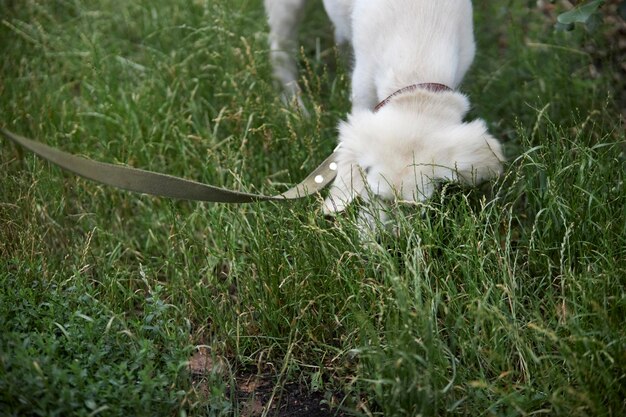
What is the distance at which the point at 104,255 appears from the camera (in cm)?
285

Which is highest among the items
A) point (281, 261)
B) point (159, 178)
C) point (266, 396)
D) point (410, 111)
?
point (410, 111)

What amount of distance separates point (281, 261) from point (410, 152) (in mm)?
567

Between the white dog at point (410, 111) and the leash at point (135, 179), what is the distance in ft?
0.86

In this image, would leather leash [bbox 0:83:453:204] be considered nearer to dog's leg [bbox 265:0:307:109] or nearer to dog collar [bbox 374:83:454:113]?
dog collar [bbox 374:83:454:113]

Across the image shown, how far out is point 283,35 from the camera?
4059 mm

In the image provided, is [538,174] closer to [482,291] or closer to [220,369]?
[482,291]

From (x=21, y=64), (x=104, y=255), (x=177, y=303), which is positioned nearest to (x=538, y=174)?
(x=177, y=303)

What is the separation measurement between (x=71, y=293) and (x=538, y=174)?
1.67 meters

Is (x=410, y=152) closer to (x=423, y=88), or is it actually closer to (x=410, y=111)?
(x=410, y=111)

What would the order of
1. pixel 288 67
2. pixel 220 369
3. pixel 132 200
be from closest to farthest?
1. pixel 220 369
2. pixel 132 200
3. pixel 288 67

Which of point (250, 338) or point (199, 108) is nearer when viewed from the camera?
point (250, 338)

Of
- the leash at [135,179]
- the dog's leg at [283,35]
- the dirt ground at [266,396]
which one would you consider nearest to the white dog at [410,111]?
the leash at [135,179]

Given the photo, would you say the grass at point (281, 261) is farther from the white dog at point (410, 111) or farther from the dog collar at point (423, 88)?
the dog collar at point (423, 88)

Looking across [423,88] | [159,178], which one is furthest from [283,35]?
[159,178]
